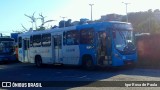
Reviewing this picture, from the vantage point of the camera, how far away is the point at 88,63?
19.8 meters

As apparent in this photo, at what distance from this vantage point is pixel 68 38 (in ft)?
71.3

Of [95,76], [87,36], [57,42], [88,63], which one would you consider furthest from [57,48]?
[95,76]

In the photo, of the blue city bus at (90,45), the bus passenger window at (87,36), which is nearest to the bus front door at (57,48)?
the blue city bus at (90,45)

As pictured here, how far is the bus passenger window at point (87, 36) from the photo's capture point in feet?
64.0

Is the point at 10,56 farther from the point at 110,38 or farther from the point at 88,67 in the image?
the point at 110,38

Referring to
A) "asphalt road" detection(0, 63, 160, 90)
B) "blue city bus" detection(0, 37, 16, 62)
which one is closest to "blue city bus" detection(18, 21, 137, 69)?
"asphalt road" detection(0, 63, 160, 90)

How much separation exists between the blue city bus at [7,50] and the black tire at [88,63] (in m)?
14.1

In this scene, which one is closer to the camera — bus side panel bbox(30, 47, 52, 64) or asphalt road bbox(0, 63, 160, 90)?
asphalt road bbox(0, 63, 160, 90)

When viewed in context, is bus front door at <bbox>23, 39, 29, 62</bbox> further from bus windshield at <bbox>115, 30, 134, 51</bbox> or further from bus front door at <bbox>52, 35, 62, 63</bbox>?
bus windshield at <bbox>115, 30, 134, 51</bbox>

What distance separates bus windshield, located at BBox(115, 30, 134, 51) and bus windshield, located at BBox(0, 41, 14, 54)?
16.7 metres

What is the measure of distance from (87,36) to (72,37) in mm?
1719

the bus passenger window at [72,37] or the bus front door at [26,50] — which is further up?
the bus passenger window at [72,37]

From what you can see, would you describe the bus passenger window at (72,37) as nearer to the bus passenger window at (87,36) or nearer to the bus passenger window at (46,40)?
the bus passenger window at (87,36)

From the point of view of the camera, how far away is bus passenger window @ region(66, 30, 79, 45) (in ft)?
68.3
